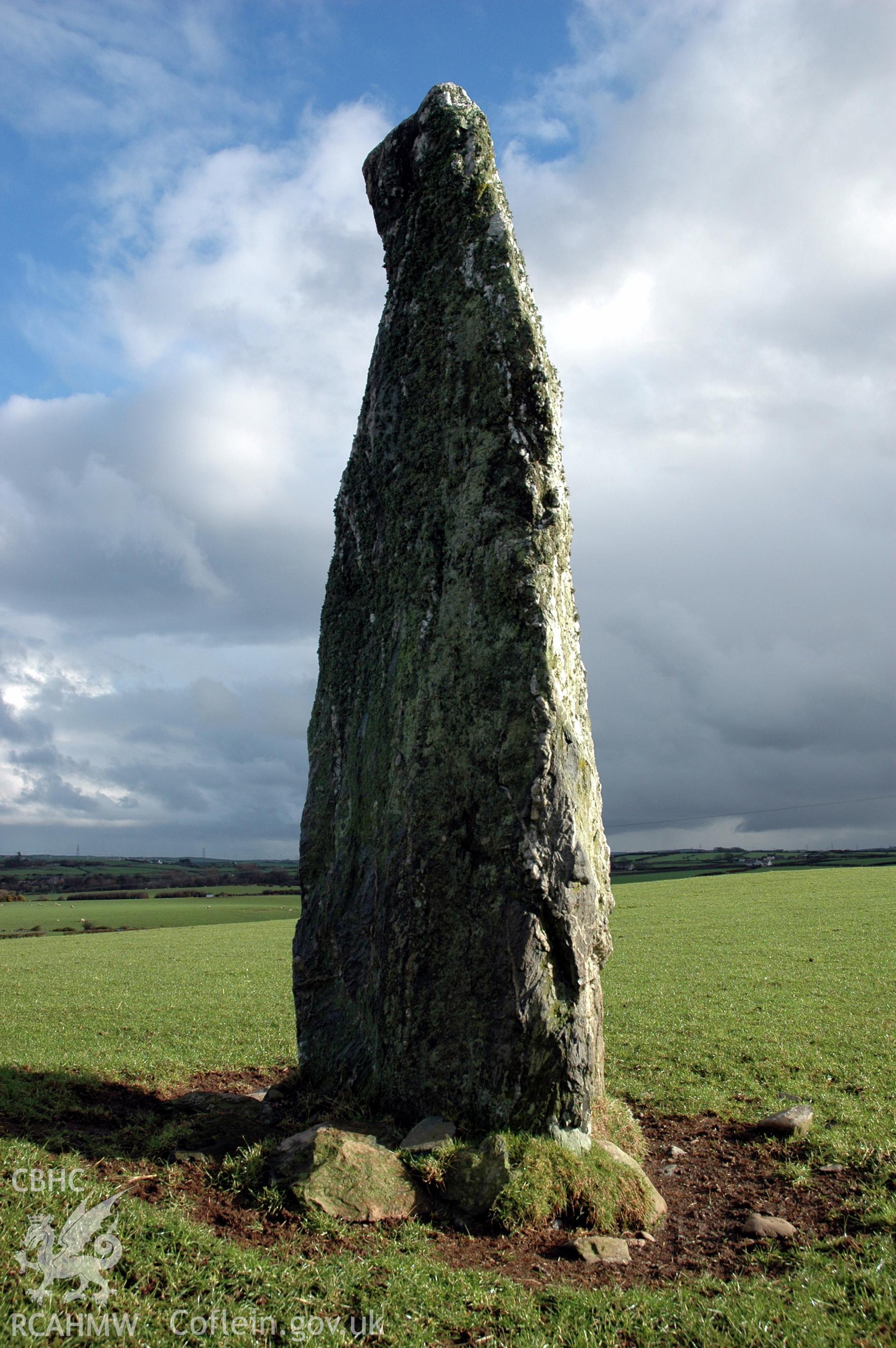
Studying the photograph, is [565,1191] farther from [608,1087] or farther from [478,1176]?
[608,1087]

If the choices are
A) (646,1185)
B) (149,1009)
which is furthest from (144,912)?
(646,1185)

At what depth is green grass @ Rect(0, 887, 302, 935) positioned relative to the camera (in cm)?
4756

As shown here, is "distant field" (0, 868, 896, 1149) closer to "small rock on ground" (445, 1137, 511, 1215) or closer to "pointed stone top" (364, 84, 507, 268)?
"small rock on ground" (445, 1137, 511, 1215)

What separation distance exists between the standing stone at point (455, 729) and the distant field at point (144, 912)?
31.9m

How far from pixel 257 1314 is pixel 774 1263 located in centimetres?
390

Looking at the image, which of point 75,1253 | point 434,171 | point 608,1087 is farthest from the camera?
point 608,1087

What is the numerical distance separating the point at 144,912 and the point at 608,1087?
5160cm

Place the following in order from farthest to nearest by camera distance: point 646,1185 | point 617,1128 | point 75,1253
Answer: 1. point 617,1128
2. point 646,1185
3. point 75,1253

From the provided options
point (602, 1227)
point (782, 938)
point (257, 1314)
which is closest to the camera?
point (257, 1314)

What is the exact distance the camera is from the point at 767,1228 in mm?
6988

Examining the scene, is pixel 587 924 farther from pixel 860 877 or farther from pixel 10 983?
pixel 860 877

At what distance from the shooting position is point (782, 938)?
2491 centimetres

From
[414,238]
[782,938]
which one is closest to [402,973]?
[414,238]

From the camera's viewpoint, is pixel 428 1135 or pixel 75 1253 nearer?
pixel 75 1253
